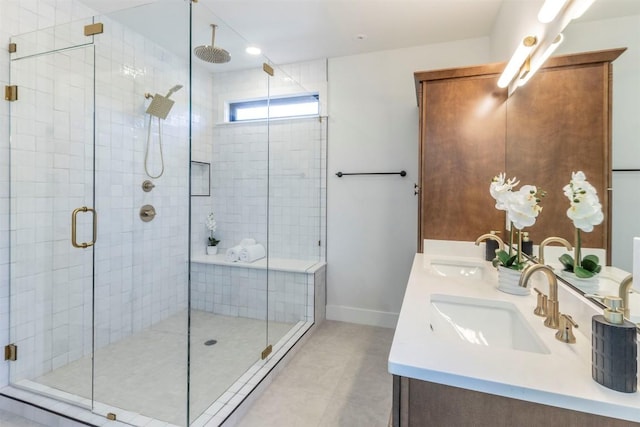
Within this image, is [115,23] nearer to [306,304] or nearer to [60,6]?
[60,6]

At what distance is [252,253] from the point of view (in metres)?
2.88

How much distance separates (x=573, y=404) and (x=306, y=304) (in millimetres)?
2381

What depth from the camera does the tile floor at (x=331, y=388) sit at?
5.60 feet

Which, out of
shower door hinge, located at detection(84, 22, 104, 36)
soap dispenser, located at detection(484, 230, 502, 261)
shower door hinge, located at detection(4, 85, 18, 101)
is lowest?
soap dispenser, located at detection(484, 230, 502, 261)

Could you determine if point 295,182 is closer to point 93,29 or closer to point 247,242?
point 247,242

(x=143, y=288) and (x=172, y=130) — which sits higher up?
(x=172, y=130)

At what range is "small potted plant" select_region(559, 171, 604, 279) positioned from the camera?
99cm

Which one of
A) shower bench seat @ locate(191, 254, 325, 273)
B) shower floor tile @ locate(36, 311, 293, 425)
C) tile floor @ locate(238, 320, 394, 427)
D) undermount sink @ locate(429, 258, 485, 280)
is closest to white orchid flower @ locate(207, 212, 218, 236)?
shower bench seat @ locate(191, 254, 325, 273)

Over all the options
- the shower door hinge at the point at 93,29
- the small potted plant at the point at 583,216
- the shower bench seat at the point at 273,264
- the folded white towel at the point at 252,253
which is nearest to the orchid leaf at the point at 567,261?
the small potted plant at the point at 583,216

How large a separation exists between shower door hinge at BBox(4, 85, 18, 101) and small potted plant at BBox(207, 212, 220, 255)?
1.50m

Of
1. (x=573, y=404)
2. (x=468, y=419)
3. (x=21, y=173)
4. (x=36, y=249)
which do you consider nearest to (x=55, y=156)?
(x=21, y=173)

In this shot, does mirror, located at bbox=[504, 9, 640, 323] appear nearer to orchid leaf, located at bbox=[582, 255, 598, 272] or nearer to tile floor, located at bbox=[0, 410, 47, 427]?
orchid leaf, located at bbox=[582, 255, 598, 272]

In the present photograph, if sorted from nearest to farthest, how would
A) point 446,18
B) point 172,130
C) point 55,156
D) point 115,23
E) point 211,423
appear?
point 211,423, point 55,156, point 115,23, point 446,18, point 172,130

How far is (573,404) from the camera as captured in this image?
0.64m
